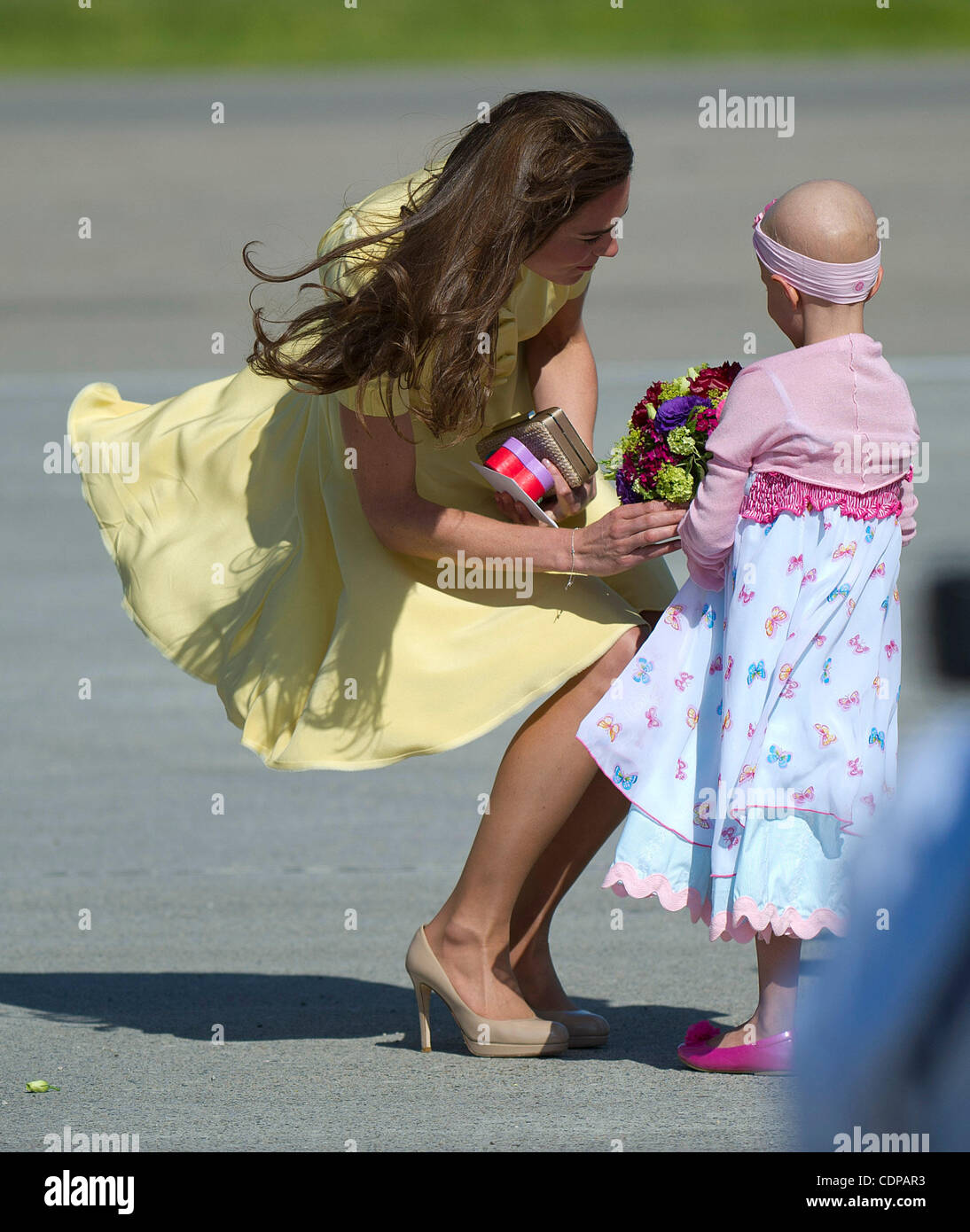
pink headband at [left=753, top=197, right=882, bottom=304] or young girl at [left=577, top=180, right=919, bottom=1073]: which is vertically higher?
pink headband at [left=753, top=197, right=882, bottom=304]

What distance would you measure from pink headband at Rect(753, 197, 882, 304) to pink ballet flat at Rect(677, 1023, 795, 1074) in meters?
1.21

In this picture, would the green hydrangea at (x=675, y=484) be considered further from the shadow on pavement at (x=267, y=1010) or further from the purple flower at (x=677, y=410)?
the shadow on pavement at (x=267, y=1010)

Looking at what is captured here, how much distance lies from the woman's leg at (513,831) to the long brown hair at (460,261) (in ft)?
1.74

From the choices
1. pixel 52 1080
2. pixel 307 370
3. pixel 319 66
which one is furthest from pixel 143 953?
pixel 319 66

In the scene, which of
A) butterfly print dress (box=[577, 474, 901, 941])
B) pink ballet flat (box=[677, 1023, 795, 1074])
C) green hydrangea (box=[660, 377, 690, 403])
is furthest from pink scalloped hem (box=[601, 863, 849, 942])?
green hydrangea (box=[660, 377, 690, 403])

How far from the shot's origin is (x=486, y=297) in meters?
3.11

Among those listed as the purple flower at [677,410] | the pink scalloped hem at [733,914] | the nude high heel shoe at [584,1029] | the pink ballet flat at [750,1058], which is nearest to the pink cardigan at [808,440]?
the purple flower at [677,410]

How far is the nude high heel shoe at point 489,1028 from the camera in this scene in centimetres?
326

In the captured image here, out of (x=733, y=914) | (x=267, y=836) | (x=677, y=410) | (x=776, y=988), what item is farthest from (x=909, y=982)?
(x=267, y=836)

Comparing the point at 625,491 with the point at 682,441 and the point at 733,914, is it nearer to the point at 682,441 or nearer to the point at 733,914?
the point at 682,441

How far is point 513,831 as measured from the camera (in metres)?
3.23

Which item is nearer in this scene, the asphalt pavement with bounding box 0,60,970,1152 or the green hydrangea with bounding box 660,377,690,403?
the asphalt pavement with bounding box 0,60,970,1152

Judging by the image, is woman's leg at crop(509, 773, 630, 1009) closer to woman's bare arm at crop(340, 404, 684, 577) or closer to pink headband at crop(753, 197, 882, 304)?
woman's bare arm at crop(340, 404, 684, 577)

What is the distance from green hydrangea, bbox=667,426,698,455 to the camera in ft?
10.2
